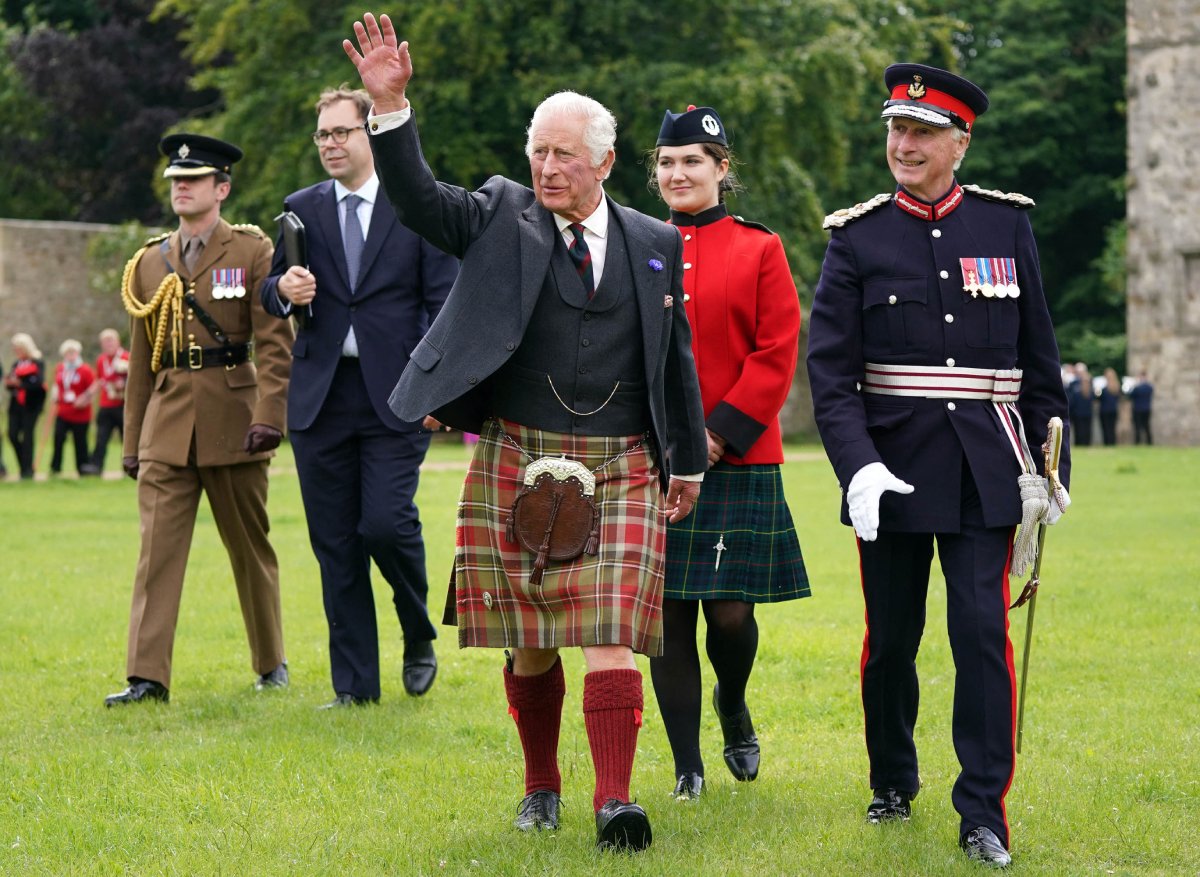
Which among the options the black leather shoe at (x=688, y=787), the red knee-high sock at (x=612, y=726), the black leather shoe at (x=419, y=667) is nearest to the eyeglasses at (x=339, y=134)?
the black leather shoe at (x=419, y=667)

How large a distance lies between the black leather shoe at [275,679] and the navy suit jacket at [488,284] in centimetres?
340

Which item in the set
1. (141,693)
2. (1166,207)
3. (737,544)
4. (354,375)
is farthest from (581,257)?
(1166,207)

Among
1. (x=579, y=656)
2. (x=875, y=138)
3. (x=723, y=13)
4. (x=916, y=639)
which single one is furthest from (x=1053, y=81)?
(x=916, y=639)

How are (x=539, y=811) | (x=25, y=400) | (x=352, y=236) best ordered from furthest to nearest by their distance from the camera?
(x=25, y=400), (x=352, y=236), (x=539, y=811)

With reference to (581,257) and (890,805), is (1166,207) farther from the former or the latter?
(581,257)

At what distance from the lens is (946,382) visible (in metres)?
5.54

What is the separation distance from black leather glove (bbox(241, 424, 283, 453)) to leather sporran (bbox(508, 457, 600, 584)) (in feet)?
9.87

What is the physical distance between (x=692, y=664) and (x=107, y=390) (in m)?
20.5

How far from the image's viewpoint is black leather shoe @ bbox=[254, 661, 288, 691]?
28.3 ft

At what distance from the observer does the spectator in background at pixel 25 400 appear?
25.8 metres

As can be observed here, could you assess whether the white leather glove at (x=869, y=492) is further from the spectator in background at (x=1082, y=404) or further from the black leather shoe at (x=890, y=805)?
the spectator in background at (x=1082, y=404)

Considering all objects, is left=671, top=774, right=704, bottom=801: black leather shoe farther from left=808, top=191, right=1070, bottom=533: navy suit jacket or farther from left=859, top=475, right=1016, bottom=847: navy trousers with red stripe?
left=808, top=191, right=1070, bottom=533: navy suit jacket

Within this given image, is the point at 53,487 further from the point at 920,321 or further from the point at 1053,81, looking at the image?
the point at 1053,81

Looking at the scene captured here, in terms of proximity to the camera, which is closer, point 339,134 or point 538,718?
point 538,718
